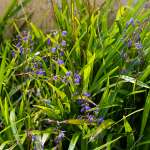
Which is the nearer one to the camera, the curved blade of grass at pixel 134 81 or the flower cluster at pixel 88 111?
the flower cluster at pixel 88 111

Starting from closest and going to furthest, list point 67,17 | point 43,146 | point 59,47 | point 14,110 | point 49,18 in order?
point 43,146
point 14,110
point 59,47
point 67,17
point 49,18

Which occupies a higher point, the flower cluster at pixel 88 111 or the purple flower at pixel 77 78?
the purple flower at pixel 77 78

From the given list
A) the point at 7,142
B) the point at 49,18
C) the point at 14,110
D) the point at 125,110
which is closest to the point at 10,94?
the point at 14,110

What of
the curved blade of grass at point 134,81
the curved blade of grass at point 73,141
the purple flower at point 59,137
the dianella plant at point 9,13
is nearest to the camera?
the purple flower at point 59,137

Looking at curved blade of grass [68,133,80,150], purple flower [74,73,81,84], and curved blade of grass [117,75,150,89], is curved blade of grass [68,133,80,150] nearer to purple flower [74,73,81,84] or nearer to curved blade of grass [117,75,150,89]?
purple flower [74,73,81,84]

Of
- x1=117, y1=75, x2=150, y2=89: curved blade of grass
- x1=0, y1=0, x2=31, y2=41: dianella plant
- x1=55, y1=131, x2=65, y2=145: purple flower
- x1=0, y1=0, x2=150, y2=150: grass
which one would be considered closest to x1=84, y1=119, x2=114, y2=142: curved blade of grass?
x1=0, y1=0, x2=150, y2=150: grass

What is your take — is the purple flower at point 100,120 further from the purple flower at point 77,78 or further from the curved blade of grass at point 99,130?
the purple flower at point 77,78

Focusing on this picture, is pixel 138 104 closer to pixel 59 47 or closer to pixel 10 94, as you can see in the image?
pixel 59 47

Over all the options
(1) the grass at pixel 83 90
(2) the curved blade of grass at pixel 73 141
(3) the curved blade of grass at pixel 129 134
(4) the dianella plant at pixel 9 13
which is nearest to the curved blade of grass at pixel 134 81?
(1) the grass at pixel 83 90
